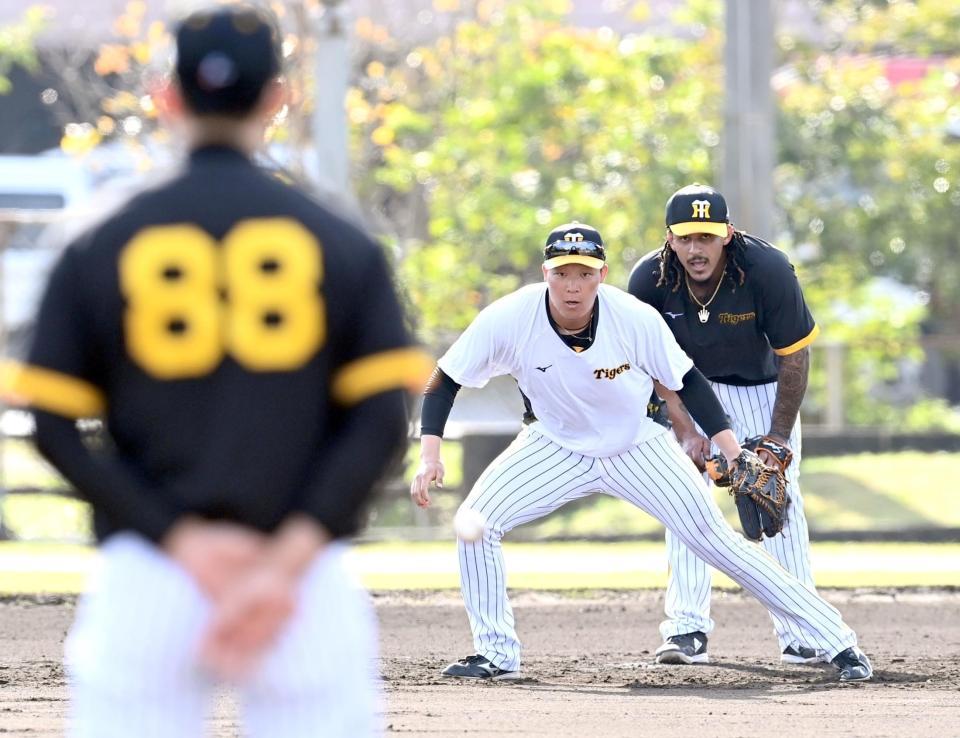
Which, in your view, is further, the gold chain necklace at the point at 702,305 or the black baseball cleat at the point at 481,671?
the gold chain necklace at the point at 702,305

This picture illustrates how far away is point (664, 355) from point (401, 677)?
1654 millimetres

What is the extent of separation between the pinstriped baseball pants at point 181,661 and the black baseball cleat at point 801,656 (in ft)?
16.4

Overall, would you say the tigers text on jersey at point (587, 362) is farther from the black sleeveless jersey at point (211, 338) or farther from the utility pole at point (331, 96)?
the utility pole at point (331, 96)

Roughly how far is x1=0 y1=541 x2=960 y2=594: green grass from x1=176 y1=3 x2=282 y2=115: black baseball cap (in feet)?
25.2

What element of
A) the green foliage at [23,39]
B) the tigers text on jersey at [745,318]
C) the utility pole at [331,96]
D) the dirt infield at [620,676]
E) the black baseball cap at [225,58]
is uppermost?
the green foliage at [23,39]

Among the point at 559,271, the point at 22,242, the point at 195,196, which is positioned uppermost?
the point at 22,242

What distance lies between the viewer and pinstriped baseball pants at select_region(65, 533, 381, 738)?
105 inches

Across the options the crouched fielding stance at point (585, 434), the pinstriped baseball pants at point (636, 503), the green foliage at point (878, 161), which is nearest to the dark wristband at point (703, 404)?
the crouched fielding stance at point (585, 434)

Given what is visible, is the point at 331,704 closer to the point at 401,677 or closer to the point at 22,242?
the point at 401,677

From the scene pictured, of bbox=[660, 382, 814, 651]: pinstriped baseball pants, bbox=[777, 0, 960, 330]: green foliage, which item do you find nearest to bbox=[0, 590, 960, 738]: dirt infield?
bbox=[660, 382, 814, 651]: pinstriped baseball pants

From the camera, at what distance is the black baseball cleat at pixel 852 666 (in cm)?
686

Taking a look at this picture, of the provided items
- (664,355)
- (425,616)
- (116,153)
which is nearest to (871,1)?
(116,153)

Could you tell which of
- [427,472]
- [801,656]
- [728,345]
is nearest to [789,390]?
[728,345]

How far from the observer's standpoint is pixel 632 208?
16188 mm
